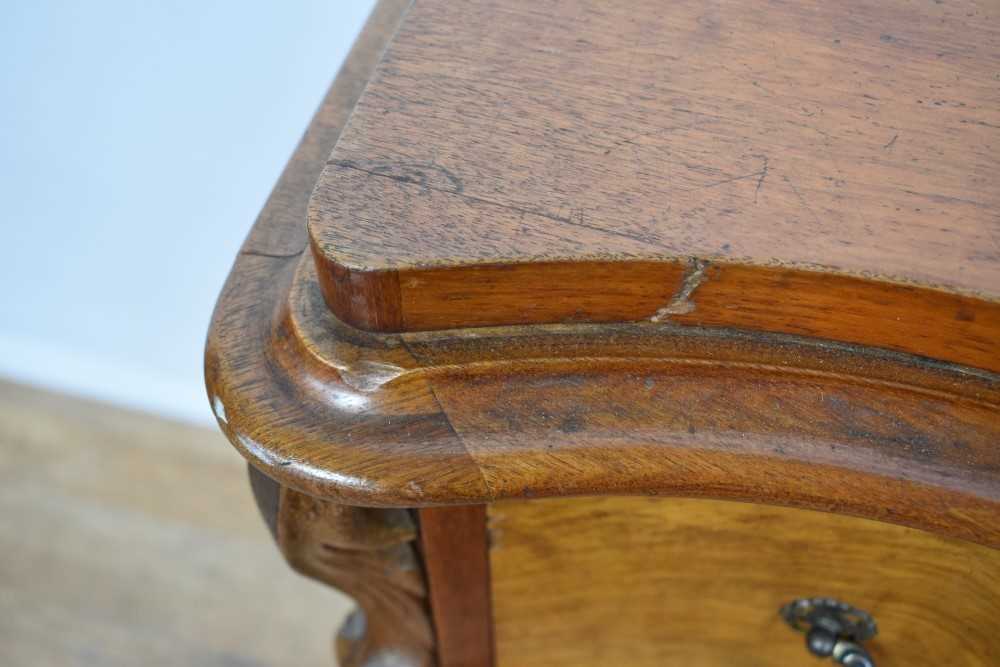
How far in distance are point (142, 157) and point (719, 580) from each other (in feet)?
2.50

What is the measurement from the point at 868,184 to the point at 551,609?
0.27 m

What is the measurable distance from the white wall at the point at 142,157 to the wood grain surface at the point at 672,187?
51 cm

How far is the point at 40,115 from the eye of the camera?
37.9 inches

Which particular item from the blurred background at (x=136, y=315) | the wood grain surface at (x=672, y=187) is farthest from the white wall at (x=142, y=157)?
the wood grain surface at (x=672, y=187)

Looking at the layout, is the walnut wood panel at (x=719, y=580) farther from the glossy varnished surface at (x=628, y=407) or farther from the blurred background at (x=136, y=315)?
the blurred background at (x=136, y=315)

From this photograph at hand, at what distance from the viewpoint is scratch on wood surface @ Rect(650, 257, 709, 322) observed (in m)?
0.32

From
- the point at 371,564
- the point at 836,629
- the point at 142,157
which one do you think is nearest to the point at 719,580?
the point at 836,629

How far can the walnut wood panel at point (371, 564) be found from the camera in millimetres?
411

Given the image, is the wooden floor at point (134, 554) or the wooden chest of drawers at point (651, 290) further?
the wooden floor at point (134, 554)

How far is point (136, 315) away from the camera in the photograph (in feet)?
3.77

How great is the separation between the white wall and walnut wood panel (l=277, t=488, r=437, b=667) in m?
0.54

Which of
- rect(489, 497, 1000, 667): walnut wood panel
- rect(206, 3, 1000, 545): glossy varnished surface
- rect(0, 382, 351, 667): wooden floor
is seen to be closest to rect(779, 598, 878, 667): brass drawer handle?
rect(489, 497, 1000, 667): walnut wood panel

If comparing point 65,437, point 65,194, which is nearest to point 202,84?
point 65,194

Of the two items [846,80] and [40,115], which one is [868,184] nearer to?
[846,80]
